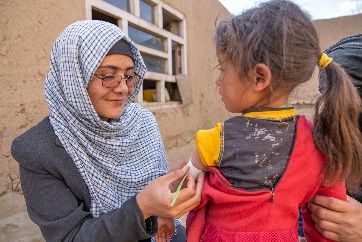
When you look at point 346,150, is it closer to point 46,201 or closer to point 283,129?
point 283,129

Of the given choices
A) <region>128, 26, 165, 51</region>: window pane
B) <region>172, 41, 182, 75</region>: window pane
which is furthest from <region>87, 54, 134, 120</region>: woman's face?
<region>172, 41, 182, 75</region>: window pane

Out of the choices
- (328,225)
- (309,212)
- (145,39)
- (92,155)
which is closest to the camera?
(328,225)

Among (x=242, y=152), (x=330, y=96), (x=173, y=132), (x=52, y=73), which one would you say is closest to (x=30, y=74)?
(x=52, y=73)

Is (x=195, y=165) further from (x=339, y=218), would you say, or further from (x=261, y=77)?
(x=339, y=218)

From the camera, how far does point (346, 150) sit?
966 millimetres

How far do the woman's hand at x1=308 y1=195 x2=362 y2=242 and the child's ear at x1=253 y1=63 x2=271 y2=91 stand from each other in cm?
42

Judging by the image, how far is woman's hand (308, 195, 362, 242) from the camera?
1.05 metres

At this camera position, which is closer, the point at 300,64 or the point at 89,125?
the point at 300,64

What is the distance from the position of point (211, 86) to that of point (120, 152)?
224 inches

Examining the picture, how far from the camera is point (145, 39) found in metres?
4.46

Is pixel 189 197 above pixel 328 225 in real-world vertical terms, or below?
above

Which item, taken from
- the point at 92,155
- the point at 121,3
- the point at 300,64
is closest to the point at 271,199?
the point at 300,64

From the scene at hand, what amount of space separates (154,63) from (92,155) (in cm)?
352

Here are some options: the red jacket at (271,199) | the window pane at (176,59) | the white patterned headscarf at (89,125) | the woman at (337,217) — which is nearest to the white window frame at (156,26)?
the window pane at (176,59)
